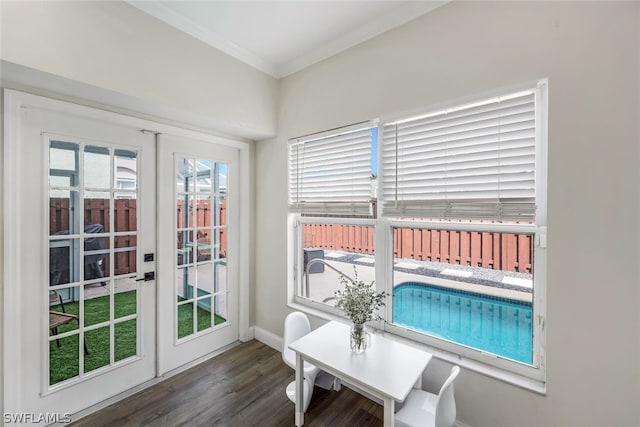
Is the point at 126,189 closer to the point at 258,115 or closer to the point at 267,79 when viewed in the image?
the point at 258,115

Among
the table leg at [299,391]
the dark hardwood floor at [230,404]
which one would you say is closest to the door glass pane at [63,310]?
the dark hardwood floor at [230,404]

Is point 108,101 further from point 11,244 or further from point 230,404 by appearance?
point 230,404

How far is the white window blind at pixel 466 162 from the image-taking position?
1.53m

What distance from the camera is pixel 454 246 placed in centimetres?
185

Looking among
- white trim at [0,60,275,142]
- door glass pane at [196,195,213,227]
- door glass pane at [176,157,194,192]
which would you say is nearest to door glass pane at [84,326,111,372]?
door glass pane at [196,195,213,227]

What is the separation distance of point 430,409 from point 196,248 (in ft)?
7.32

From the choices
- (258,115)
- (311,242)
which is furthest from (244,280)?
(258,115)

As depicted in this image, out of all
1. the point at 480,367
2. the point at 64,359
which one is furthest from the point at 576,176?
the point at 64,359

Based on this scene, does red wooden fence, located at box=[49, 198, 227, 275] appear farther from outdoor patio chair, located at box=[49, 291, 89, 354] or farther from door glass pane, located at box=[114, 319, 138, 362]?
door glass pane, located at box=[114, 319, 138, 362]

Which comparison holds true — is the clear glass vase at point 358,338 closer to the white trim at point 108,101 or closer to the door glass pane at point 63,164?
the white trim at point 108,101

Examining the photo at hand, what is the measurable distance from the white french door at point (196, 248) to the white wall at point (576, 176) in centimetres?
203

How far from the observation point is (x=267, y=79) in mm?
2656

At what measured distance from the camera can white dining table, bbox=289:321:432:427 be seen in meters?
1.38

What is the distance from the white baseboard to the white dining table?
0.99 meters
